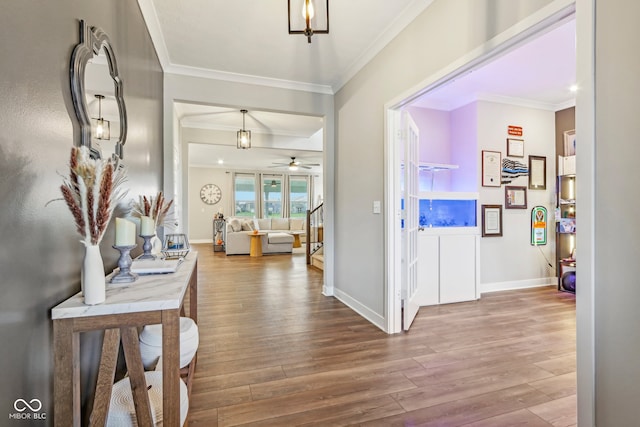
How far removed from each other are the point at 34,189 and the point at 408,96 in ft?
7.96

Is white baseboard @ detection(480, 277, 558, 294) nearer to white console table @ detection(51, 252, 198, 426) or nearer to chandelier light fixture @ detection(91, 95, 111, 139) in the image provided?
white console table @ detection(51, 252, 198, 426)

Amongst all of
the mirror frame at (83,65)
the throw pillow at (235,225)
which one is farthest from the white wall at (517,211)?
the throw pillow at (235,225)

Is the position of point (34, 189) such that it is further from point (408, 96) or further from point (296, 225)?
point (296, 225)

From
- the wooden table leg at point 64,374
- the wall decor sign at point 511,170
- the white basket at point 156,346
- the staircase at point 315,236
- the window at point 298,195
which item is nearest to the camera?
the wooden table leg at point 64,374

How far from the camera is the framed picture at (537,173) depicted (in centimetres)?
462

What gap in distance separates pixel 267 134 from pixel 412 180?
13.1ft

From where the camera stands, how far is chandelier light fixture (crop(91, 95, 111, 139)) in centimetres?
143

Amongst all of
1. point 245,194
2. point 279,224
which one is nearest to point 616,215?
point 279,224

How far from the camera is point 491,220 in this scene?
4.39 meters

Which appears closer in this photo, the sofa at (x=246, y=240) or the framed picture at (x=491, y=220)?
the framed picture at (x=491, y=220)

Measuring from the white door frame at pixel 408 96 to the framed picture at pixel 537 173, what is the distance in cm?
301

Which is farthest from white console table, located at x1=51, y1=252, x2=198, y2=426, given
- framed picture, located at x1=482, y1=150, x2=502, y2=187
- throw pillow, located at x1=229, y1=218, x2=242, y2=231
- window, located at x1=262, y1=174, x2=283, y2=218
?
window, located at x1=262, y1=174, x2=283, y2=218

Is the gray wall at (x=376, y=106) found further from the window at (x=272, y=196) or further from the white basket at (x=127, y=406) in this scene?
the window at (x=272, y=196)

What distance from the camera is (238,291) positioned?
429 cm
